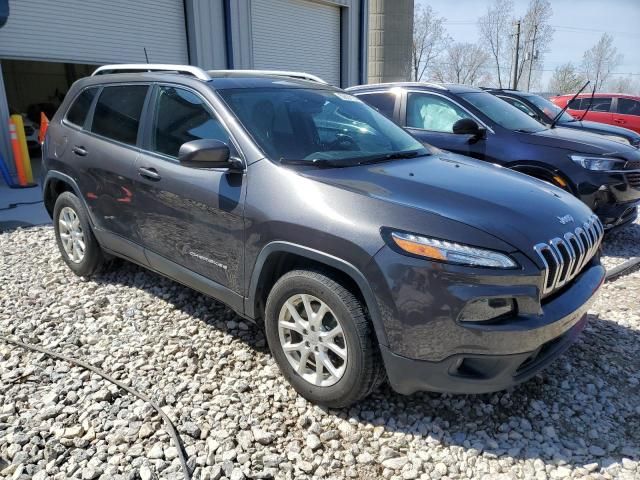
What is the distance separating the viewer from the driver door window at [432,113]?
5926 millimetres

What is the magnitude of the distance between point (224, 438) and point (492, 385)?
132cm

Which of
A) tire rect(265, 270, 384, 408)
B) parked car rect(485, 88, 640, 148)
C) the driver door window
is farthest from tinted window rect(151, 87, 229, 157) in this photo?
parked car rect(485, 88, 640, 148)

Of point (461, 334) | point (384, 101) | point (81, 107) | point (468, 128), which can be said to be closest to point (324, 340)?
point (461, 334)

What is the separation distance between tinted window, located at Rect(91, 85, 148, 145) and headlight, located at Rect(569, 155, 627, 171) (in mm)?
4207

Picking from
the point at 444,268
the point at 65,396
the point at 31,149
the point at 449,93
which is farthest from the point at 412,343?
the point at 31,149

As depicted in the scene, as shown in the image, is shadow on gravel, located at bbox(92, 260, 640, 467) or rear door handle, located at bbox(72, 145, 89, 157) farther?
rear door handle, located at bbox(72, 145, 89, 157)

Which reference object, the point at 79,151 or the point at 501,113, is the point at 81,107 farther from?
the point at 501,113

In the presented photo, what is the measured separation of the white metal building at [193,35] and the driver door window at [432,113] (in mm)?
7264

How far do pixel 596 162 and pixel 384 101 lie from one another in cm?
249

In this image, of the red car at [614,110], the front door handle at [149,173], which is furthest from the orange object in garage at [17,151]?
the red car at [614,110]

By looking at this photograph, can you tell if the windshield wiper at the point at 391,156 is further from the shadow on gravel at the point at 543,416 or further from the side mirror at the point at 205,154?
the shadow on gravel at the point at 543,416

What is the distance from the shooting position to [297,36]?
14.9m

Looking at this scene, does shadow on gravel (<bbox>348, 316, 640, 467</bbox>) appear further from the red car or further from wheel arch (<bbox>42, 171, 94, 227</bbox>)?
the red car

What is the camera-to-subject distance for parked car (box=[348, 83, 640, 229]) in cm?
523
